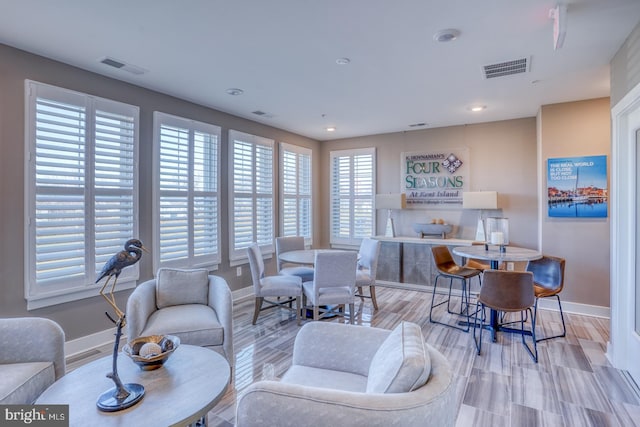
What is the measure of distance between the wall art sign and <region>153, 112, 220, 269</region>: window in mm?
3389

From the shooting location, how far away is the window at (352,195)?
6.37m

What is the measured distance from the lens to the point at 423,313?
14.3ft

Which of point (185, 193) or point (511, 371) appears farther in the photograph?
point (185, 193)

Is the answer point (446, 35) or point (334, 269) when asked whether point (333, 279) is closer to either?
point (334, 269)

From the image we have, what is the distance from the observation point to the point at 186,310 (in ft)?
9.26

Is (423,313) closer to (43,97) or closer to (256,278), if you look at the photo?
(256,278)

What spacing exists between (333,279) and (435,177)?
10.3 feet

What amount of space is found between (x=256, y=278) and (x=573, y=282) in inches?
161

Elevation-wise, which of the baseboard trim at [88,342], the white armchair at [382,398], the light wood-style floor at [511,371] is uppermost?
the white armchair at [382,398]

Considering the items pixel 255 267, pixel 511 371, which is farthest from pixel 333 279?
pixel 511 371

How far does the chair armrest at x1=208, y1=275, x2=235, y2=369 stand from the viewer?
103 inches

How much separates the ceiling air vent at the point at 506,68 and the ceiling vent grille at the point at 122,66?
3.40 meters

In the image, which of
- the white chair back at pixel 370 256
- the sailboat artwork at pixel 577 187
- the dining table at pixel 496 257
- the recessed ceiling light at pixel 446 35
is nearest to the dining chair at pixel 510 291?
the dining table at pixel 496 257

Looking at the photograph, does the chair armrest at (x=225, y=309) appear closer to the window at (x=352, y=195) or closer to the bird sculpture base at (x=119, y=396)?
the bird sculpture base at (x=119, y=396)
